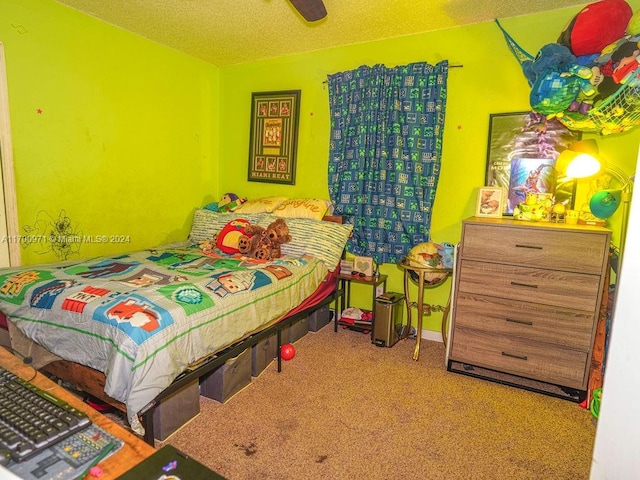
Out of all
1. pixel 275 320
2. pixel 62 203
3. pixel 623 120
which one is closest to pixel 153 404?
pixel 275 320

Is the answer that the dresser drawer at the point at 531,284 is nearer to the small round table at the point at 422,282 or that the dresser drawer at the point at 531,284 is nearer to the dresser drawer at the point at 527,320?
the dresser drawer at the point at 527,320

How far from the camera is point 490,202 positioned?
8.89 feet

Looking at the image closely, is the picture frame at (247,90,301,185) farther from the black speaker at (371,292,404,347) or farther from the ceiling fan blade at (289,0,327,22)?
the ceiling fan blade at (289,0,327,22)

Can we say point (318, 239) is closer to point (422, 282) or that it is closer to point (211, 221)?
point (422, 282)

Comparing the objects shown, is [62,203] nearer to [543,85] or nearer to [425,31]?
[425,31]

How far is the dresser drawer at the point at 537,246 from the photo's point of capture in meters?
2.20

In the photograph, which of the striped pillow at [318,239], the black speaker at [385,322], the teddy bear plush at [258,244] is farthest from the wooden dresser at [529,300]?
the teddy bear plush at [258,244]

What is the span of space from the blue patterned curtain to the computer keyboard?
8.87ft

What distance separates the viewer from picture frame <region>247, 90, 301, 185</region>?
3.65 m

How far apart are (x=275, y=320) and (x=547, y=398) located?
5.83ft

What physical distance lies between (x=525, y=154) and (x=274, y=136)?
2.23 metres

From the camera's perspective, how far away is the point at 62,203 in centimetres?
287

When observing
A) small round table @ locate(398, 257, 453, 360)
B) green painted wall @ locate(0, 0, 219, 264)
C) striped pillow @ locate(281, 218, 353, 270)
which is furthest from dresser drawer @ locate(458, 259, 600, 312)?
green painted wall @ locate(0, 0, 219, 264)

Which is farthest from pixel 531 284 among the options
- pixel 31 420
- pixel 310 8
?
pixel 31 420
